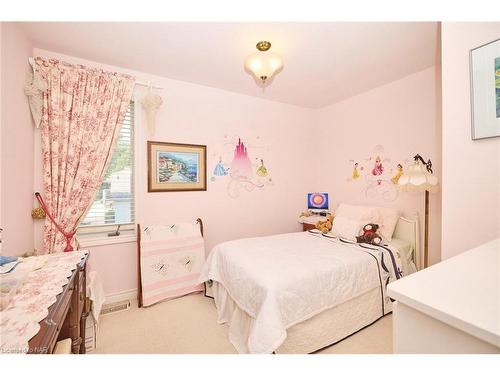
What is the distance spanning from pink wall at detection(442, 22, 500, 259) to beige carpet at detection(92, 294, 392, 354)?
1026 millimetres

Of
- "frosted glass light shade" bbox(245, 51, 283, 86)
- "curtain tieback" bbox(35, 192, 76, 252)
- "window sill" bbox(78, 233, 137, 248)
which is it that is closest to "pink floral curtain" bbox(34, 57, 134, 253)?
"curtain tieback" bbox(35, 192, 76, 252)

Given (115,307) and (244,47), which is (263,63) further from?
(115,307)

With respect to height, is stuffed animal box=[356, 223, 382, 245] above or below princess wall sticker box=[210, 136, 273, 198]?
below

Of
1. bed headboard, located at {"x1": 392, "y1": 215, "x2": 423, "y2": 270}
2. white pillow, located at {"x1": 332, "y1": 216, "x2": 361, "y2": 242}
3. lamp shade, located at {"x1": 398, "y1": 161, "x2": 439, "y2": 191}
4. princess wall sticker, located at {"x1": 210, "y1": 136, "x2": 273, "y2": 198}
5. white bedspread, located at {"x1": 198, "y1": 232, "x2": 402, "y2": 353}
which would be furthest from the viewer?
princess wall sticker, located at {"x1": 210, "y1": 136, "x2": 273, "y2": 198}

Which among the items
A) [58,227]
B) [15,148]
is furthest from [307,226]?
[15,148]

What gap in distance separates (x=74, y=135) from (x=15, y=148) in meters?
0.48

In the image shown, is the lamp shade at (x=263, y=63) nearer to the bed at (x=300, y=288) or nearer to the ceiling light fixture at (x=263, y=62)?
the ceiling light fixture at (x=263, y=62)

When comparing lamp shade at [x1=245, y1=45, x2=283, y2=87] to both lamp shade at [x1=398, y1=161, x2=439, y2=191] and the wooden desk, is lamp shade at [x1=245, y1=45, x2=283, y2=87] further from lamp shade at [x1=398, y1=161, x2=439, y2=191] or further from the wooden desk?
the wooden desk

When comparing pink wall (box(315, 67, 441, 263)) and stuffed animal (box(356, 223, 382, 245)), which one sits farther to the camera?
pink wall (box(315, 67, 441, 263))

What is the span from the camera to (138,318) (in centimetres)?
216

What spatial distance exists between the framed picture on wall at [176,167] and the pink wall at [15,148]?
1.03m

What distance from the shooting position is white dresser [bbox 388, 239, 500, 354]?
53 cm
